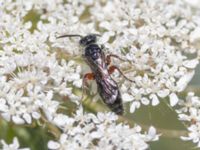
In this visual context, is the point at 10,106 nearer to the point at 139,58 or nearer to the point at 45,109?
the point at 45,109

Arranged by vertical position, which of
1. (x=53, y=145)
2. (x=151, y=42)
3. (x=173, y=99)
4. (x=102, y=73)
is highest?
(x=151, y=42)

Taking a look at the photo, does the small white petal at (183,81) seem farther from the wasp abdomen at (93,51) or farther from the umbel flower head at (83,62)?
the wasp abdomen at (93,51)

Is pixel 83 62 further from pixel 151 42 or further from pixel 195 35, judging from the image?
pixel 195 35

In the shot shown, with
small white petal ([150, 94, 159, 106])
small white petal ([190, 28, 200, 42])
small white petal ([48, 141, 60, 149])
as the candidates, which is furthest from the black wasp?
small white petal ([190, 28, 200, 42])

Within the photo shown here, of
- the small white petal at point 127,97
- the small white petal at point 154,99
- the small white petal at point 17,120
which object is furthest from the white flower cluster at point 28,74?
the small white petal at point 154,99

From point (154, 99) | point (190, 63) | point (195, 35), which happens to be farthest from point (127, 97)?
point (195, 35)

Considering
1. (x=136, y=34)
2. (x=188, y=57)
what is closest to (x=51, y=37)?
(x=136, y=34)

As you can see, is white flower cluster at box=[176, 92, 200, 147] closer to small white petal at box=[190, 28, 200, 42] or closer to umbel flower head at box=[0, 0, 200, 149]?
umbel flower head at box=[0, 0, 200, 149]
